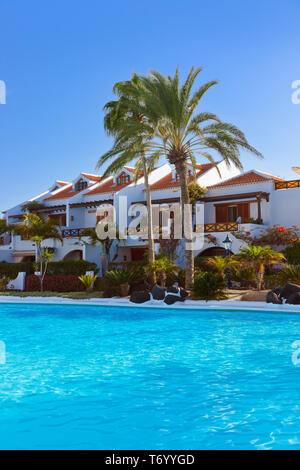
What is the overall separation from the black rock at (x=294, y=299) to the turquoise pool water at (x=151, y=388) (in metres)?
3.87

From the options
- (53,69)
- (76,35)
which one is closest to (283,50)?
(76,35)

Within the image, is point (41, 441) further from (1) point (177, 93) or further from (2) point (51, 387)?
(1) point (177, 93)

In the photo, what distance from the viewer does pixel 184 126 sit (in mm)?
23891

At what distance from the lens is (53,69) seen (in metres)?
17.9

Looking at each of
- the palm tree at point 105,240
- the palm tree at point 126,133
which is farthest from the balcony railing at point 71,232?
the palm tree at point 126,133

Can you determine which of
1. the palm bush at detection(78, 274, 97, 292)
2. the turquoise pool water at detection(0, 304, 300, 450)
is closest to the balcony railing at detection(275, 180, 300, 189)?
the palm bush at detection(78, 274, 97, 292)

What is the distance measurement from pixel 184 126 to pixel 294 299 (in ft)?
37.2

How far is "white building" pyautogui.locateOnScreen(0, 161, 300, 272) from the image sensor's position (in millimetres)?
32656

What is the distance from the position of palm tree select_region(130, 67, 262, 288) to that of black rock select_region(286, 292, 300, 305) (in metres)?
5.97

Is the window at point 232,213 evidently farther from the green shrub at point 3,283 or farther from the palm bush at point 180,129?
the green shrub at point 3,283

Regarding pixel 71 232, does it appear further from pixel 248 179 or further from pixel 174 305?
pixel 174 305

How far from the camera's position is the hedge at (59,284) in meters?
29.3

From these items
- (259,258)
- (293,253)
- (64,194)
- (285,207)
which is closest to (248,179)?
(285,207)

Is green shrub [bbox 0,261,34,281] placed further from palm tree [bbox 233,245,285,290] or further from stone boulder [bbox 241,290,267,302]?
stone boulder [bbox 241,290,267,302]
